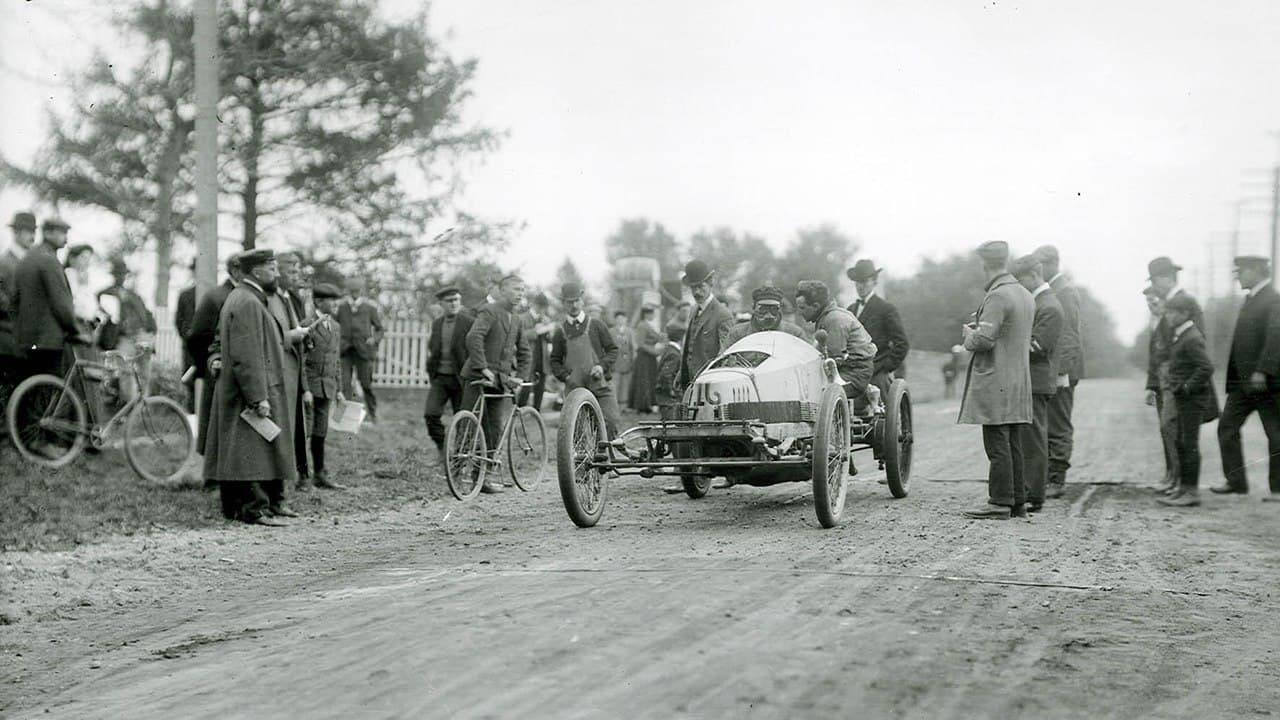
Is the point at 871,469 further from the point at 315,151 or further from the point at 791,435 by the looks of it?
the point at 315,151

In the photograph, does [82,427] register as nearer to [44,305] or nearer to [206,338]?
[44,305]

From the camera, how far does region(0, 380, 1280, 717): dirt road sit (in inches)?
163

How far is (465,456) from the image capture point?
10.0 m

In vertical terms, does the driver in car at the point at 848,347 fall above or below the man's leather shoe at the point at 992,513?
above

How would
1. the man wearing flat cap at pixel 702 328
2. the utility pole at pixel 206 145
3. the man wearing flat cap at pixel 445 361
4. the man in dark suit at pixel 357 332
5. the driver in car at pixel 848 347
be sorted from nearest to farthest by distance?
the driver in car at pixel 848 347, the utility pole at pixel 206 145, the man wearing flat cap at pixel 702 328, the man wearing flat cap at pixel 445 361, the man in dark suit at pixel 357 332

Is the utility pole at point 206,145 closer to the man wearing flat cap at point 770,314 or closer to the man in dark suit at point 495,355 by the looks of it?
the man in dark suit at point 495,355

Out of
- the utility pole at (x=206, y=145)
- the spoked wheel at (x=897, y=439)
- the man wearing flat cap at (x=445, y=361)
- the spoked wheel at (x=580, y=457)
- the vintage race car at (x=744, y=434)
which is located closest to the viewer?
the spoked wheel at (x=580, y=457)

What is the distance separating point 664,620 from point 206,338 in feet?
19.5

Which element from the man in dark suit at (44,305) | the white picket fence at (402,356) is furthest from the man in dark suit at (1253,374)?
the white picket fence at (402,356)

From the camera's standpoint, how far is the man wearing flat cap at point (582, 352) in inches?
462

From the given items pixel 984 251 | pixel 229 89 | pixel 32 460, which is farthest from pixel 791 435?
pixel 229 89

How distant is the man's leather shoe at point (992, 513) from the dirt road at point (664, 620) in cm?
26

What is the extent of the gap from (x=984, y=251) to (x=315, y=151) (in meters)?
15.6

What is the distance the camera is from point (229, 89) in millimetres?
20422
